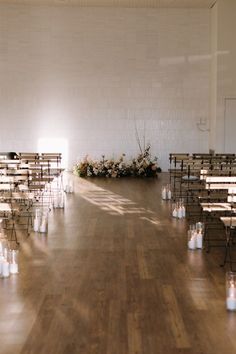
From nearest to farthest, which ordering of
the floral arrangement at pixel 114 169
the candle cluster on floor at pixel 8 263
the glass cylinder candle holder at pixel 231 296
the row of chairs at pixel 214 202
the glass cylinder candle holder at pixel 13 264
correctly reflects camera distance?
the glass cylinder candle holder at pixel 231 296 → the candle cluster on floor at pixel 8 263 → the glass cylinder candle holder at pixel 13 264 → the row of chairs at pixel 214 202 → the floral arrangement at pixel 114 169

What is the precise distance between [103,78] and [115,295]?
1492cm

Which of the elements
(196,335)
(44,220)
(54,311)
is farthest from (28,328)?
(44,220)

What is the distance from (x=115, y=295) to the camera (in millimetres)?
5996

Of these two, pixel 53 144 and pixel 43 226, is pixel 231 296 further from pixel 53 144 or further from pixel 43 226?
pixel 53 144

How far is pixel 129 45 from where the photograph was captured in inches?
789

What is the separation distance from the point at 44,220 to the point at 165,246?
2182 mm

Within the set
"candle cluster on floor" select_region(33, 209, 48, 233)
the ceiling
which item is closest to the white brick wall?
the ceiling

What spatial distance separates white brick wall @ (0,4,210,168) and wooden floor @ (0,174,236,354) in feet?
34.4

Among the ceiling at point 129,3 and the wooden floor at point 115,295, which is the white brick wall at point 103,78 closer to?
the ceiling at point 129,3

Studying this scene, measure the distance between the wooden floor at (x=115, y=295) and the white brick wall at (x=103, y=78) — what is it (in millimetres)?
10496

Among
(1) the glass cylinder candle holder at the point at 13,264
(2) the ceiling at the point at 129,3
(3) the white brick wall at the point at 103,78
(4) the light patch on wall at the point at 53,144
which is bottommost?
(1) the glass cylinder candle holder at the point at 13,264

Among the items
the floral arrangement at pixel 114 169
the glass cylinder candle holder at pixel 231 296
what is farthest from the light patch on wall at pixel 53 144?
the glass cylinder candle holder at pixel 231 296

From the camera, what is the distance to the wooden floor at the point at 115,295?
4.77m

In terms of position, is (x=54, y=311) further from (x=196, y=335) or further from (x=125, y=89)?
(x=125, y=89)
